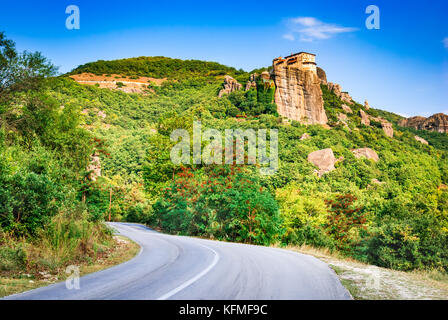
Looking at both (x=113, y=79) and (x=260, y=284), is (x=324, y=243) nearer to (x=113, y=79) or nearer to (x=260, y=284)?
(x=260, y=284)

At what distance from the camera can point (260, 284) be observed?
626 centimetres

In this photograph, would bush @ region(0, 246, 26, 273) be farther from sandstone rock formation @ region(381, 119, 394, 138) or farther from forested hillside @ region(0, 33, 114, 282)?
sandstone rock formation @ region(381, 119, 394, 138)

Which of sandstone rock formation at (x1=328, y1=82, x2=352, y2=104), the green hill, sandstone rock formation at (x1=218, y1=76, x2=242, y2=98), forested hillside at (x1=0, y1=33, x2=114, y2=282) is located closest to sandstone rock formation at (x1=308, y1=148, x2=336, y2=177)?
sandstone rock formation at (x1=218, y1=76, x2=242, y2=98)

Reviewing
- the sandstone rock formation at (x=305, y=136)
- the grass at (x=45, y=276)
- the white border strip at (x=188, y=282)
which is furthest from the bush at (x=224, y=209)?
the sandstone rock formation at (x=305, y=136)

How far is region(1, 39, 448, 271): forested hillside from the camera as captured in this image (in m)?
16.3

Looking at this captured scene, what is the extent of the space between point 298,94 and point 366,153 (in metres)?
26.5

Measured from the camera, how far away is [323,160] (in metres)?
59.6

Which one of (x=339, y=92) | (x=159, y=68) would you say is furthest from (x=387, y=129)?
(x=159, y=68)

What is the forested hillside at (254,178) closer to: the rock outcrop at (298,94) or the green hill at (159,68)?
the green hill at (159,68)

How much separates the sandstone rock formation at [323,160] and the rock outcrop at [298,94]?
24.9 meters

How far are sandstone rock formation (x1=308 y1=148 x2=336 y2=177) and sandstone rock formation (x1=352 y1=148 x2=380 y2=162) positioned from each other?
11818mm

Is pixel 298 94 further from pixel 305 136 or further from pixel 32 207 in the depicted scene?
pixel 32 207

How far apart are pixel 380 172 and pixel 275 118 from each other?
95.4ft

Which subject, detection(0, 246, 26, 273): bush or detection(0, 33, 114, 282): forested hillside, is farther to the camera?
detection(0, 33, 114, 282): forested hillside
